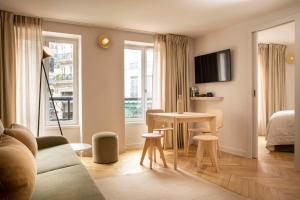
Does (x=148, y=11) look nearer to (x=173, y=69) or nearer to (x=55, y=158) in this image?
(x=173, y=69)

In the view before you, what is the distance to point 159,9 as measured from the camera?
348 centimetres

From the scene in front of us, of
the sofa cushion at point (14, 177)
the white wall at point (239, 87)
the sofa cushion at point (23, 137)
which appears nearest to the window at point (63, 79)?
the sofa cushion at point (23, 137)

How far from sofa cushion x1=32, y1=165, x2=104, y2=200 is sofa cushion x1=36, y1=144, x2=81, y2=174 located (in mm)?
138

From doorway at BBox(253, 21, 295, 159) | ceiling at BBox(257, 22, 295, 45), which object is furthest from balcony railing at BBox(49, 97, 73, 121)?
doorway at BBox(253, 21, 295, 159)

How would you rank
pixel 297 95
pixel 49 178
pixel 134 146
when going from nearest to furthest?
pixel 49 178, pixel 297 95, pixel 134 146

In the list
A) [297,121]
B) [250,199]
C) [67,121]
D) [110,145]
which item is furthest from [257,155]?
[67,121]

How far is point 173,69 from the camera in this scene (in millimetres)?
4871

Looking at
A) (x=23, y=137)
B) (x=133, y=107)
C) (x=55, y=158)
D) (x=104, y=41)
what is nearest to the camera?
(x=23, y=137)

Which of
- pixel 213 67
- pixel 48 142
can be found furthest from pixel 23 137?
pixel 213 67

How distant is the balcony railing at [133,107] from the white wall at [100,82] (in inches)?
14.2

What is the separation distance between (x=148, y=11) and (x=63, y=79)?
1.93 m

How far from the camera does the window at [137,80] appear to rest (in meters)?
4.87

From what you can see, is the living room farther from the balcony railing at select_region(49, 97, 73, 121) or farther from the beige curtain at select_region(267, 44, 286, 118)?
the beige curtain at select_region(267, 44, 286, 118)

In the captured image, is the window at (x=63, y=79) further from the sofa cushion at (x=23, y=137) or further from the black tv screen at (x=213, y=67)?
the black tv screen at (x=213, y=67)
